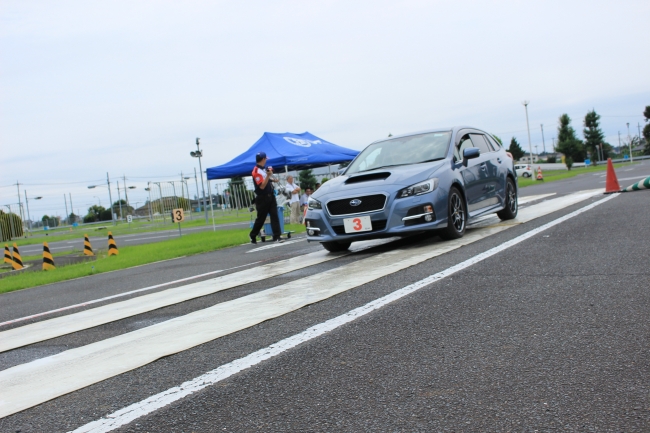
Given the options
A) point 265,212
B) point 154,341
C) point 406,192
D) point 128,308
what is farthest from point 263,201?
point 154,341

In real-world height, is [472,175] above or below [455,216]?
above

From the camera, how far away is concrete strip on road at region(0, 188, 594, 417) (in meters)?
3.30

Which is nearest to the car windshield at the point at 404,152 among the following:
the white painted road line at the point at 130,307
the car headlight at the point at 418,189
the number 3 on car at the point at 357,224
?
the car headlight at the point at 418,189

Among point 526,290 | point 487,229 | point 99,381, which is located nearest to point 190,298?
point 99,381

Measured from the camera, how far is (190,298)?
5.77 metres

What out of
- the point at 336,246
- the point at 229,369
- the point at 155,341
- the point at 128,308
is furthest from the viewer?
the point at 336,246

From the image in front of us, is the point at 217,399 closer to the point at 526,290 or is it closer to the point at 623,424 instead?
the point at 623,424

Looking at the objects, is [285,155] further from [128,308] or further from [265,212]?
[128,308]

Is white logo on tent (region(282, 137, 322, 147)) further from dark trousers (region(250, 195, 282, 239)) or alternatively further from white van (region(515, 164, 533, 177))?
white van (region(515, 164, 533, 177))

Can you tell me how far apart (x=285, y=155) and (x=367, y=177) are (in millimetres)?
9742

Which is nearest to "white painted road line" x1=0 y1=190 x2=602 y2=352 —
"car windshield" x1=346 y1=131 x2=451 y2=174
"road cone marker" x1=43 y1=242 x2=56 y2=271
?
"car windshield" x1=346 y1=131 x2=451 y2=174

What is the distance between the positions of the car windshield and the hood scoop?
0.64 m

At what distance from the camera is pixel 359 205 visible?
8023mm

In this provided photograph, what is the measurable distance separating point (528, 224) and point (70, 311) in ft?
20.9
